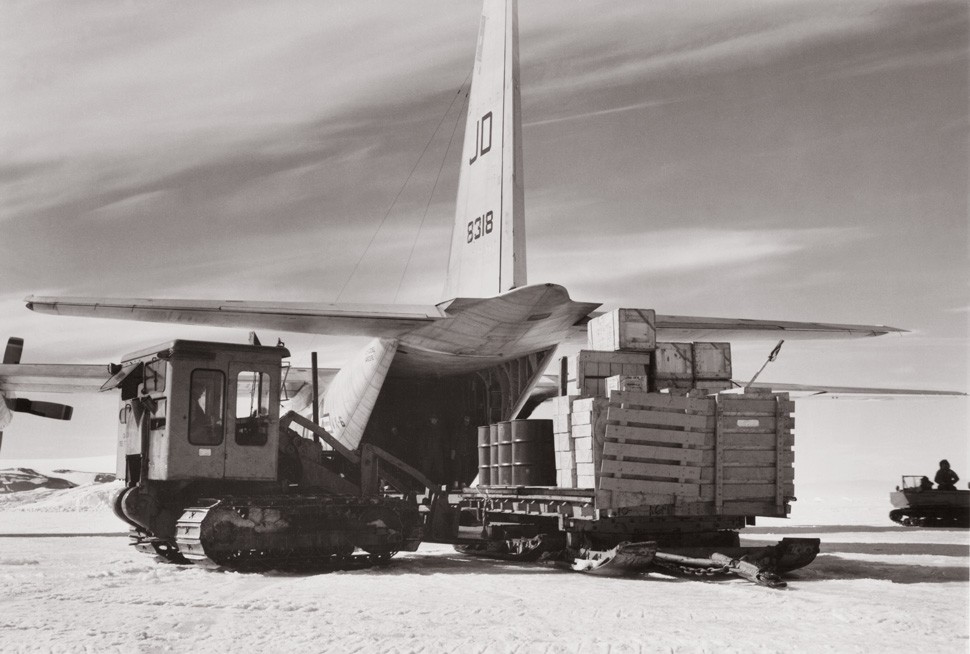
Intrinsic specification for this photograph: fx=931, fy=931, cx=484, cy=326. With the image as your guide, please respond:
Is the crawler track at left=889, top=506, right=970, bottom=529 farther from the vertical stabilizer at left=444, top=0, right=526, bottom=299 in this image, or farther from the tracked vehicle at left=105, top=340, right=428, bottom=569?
the tracked vehicle at left=105, top=340, right=428, bottom=569

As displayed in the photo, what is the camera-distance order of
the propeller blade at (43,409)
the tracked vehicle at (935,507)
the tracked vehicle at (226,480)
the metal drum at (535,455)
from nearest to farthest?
the tracked vehicle at (226,480) → the metal drum at (535,455) → the propeller blade at (43,409) → the tracked vehicle at (935,507)

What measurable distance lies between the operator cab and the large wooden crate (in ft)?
12.0

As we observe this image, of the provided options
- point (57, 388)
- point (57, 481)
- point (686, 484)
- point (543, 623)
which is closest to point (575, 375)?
point (686, 484)

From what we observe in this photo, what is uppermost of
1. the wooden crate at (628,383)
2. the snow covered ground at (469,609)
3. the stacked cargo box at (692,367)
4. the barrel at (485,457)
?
the stacked cargo box at (692,367)

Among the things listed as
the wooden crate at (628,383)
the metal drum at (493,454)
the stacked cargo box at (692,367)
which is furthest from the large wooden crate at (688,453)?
the metal drum at (493,454)

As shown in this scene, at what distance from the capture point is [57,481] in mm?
42875

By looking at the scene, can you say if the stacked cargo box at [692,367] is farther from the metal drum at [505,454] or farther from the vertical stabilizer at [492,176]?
the vertical stabilizer at [492,176]

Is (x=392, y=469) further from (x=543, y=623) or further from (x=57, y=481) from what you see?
(x=57, y=481)

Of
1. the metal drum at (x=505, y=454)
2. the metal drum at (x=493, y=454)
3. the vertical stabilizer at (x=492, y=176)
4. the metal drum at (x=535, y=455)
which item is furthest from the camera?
the vertical stabilizer at (x=492, y=176)

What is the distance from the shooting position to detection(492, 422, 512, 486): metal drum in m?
11.8

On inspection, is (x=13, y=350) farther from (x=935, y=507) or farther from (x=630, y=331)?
(x=935, y=507)

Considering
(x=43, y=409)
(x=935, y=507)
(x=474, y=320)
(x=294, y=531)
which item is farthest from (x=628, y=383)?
(x=935, y=507)

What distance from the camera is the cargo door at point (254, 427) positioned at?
34.4ft

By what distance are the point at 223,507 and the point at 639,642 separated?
5428 mm
